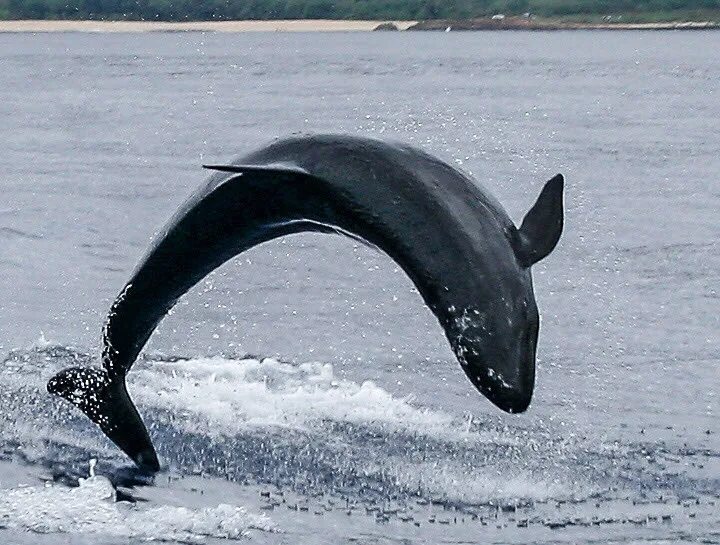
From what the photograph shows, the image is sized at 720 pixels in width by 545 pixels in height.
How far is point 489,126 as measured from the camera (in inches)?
1973

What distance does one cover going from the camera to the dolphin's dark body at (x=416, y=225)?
965 cm

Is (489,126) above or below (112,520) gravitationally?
below

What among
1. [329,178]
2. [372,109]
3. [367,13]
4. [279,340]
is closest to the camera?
[329,178]

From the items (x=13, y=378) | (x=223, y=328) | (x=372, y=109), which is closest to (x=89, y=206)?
(x=223, y=328)

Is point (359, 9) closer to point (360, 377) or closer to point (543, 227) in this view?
point (360, 377)

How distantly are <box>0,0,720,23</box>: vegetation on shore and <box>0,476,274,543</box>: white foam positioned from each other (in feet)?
392

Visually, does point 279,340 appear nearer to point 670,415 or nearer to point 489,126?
point 670,415

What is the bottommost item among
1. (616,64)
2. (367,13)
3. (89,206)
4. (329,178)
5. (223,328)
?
(367,13)

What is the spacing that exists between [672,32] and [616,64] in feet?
140

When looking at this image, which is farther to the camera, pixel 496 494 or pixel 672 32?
pixel 672 32

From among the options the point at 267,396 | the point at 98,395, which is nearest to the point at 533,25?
the point at 267,396

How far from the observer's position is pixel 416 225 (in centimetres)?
1007

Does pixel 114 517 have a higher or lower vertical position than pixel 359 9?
higher

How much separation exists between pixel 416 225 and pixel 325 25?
5496 inches
